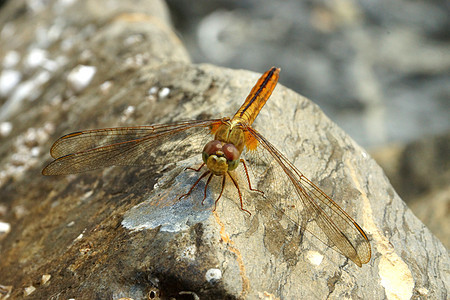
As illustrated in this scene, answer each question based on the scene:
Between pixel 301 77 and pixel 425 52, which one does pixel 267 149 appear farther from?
pixel 425 52

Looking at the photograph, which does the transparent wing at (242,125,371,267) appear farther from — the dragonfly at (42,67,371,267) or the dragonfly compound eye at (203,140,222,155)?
the dragonfly compound eye at (203,140,222,155)

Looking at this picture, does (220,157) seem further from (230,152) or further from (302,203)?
(302,203)

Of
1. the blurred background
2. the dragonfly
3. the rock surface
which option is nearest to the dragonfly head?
the dragonfly

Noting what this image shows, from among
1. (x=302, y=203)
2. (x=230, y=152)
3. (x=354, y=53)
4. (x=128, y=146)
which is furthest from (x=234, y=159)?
(x=354, y=53)

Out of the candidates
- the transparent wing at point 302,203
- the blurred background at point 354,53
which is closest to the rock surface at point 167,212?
the transparent wing at point 302,203

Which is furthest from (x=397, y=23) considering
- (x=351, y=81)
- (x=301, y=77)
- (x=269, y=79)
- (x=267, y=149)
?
(x=267, y=149)

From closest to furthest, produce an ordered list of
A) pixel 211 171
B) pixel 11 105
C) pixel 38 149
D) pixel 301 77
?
pixel 211 171 → pixel 38 149 → pixel 11 105 → pixel 301 77

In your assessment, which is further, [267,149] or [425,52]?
[425,52]

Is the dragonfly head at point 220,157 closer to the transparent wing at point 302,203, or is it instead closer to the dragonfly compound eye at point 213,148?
the dragonfly compound eye at point 213,148
